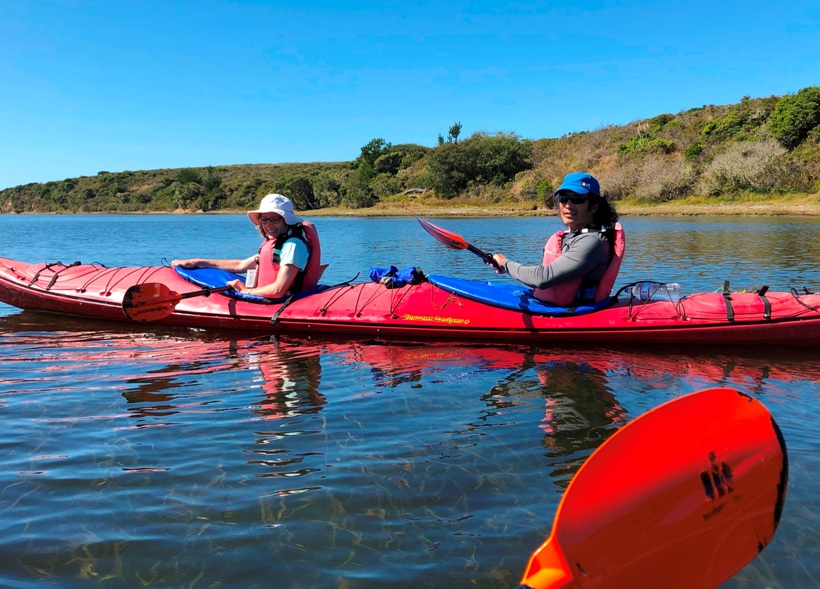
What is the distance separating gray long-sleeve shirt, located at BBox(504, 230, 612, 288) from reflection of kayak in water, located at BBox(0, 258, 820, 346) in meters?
0.51

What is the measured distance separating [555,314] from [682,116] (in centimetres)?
5292

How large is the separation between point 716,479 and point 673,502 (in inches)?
9.2

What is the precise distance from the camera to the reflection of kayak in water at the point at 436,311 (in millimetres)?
6277

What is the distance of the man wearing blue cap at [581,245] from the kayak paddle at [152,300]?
3.77m

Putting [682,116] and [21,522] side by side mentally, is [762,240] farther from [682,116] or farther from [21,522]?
[682,116]

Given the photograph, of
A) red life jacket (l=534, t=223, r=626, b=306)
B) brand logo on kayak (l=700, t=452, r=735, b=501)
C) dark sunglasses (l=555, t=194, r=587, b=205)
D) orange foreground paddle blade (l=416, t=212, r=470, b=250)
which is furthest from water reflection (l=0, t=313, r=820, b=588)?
dark sunglasses (l=555, t=194, r=587, b=205)

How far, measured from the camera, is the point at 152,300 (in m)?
7.41

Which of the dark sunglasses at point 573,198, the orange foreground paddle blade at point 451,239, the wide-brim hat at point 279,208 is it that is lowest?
the orange foreground paddle blade at point 451,239

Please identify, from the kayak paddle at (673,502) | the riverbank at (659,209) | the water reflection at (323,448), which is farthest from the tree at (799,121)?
the kayak paddle at (673,502)

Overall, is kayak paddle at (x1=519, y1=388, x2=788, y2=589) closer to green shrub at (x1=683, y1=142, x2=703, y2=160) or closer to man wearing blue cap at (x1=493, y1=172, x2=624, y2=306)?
man wearing blue cap at (x1=493, y1=172, x2=624, y2=306)

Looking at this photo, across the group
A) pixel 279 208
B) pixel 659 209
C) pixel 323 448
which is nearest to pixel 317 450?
pixel 323 448

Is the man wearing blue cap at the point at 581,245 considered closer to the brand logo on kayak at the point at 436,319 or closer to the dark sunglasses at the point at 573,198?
the dark sunglasses at the point at 573,198

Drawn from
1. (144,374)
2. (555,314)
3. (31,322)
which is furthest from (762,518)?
(31,322)

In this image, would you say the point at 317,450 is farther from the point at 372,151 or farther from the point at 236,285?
the point at 372,151
